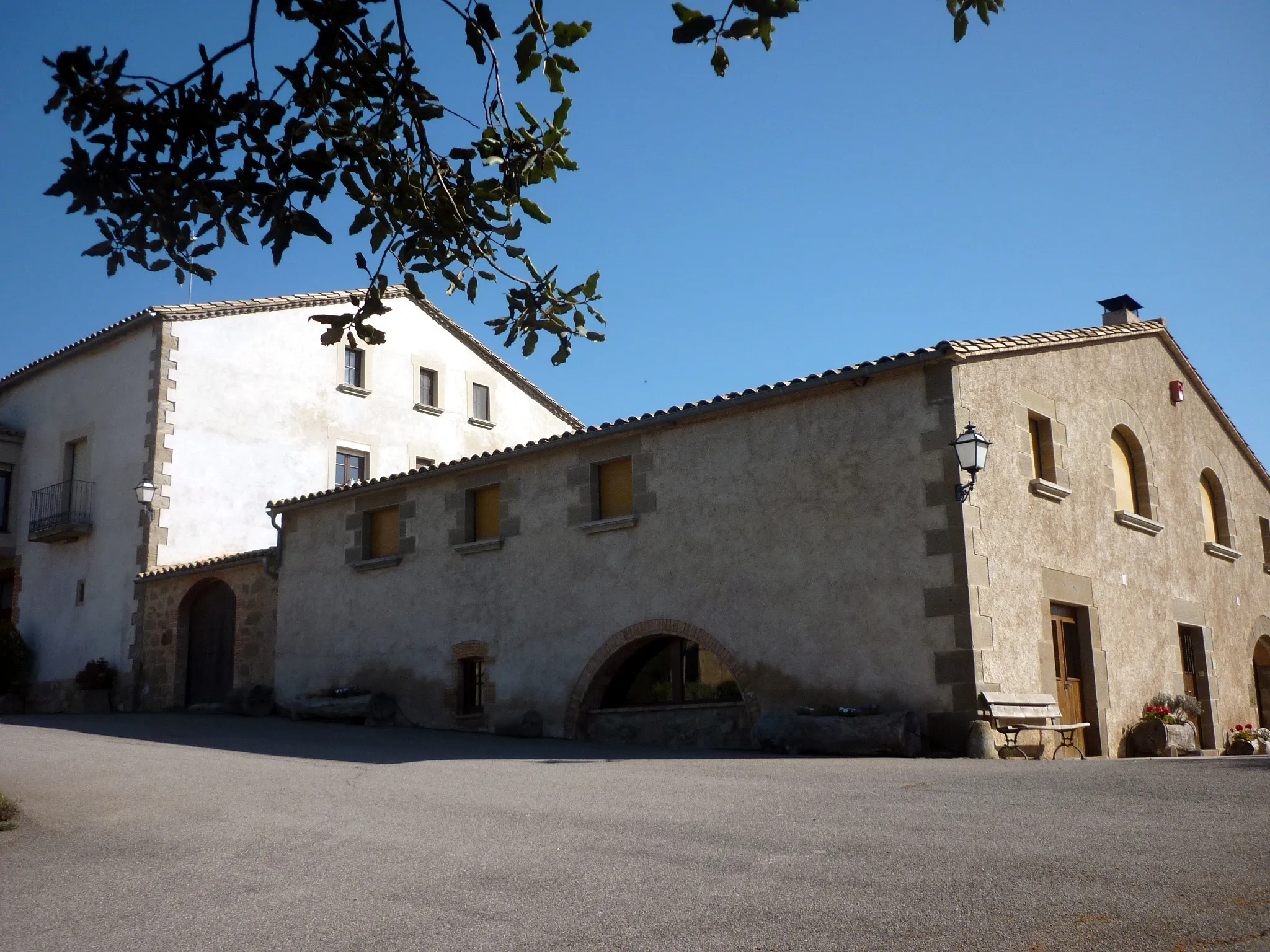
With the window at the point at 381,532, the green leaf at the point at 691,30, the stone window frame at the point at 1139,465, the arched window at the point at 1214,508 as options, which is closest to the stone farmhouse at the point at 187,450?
the window at the point at 381,532

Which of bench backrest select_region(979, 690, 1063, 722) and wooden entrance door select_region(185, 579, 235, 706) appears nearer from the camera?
bench backrest select_region(979, 690, 1063, 722)

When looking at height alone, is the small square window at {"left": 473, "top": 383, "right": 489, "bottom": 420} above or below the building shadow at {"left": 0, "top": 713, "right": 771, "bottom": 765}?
above

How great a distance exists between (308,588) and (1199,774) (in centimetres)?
1329

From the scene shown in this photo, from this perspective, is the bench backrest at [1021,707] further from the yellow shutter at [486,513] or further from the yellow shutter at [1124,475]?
the yellow shutter at [486,513]

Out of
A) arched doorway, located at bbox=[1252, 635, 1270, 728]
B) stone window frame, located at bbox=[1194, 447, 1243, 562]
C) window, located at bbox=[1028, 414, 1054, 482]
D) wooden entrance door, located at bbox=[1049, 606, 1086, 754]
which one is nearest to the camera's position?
wooden entrance door, located at bbox=[1049, 606, 1086, 754]

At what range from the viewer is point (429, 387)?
26.4 meters

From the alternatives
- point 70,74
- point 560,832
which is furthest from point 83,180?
point 560,832

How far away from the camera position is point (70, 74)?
473 cm

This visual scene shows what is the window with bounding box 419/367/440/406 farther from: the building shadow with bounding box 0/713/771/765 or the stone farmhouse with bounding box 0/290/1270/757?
the building shadow with bounding box 0/713/771/765

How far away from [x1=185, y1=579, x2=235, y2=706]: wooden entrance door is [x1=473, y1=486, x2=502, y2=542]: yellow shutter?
5874mm

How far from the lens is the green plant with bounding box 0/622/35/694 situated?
23250mm

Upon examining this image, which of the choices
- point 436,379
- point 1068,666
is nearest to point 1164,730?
point 1068,666

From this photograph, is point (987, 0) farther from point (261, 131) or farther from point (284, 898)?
point (284, 898)

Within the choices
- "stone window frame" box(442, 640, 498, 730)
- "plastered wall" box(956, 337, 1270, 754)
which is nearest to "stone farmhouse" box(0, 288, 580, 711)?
"stone window frame" box(442, 640, 498, 730)
